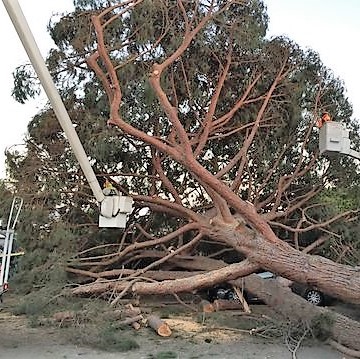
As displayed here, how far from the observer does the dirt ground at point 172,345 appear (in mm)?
6895

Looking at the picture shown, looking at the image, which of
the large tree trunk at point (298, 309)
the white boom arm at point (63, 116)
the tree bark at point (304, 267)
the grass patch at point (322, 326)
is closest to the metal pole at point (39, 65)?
the white boom arm at point (63, 116)

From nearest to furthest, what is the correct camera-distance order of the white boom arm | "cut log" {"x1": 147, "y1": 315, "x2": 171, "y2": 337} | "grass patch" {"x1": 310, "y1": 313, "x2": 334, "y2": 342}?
the white boom arm, "grass patch" {"x1": 310, "y1": 313, "x2": 334, "y2": 342}, "cut log" {"x1": 147, "y1": 315, "x2": 171, "y2": 337}

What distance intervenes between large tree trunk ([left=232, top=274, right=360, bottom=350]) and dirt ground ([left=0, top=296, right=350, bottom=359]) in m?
0.27

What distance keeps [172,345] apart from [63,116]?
3.63 meters

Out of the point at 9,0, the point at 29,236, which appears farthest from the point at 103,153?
the point at 9,0

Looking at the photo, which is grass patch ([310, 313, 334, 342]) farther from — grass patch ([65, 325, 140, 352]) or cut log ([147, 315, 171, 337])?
grass patch ([65, 325, 140, 352])

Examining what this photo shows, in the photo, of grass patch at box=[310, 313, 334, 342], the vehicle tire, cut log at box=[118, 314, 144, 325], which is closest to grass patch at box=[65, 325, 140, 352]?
cut log at box=[118, 314, 144, 325]

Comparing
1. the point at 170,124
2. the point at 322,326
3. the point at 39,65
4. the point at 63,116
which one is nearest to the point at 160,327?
the point at 322,326

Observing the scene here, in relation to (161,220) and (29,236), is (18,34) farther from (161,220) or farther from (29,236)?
(161,220)

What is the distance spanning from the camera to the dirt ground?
6895mm

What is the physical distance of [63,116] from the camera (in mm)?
7082

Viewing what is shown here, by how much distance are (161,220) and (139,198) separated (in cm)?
151

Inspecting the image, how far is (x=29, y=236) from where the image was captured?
1024 centimetres

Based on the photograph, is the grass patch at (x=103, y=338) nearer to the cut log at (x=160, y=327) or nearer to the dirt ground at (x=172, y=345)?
the dirt ground at (x=172, y=345)
